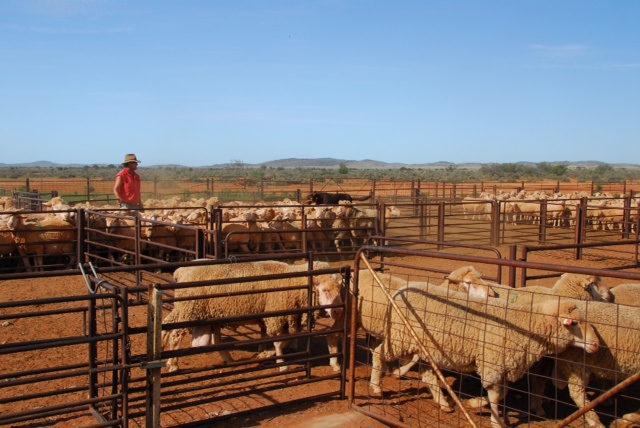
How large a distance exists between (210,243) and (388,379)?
5.85 m

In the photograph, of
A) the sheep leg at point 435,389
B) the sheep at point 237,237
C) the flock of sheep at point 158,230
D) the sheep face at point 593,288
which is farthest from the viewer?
the sheep at point 237,237

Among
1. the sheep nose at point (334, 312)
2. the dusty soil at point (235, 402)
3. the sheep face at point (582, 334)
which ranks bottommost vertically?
the dusty soil at point (235, 402)

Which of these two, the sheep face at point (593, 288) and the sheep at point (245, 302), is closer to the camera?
the sheep at point (245, 302)

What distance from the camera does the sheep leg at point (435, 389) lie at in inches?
220

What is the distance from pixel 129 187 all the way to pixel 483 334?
7.44 metres

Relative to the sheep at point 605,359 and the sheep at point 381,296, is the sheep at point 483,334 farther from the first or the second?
the sheep at point 605,359

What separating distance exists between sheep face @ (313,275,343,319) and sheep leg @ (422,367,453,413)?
1.05 metres

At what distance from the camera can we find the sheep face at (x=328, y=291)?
5.95 m

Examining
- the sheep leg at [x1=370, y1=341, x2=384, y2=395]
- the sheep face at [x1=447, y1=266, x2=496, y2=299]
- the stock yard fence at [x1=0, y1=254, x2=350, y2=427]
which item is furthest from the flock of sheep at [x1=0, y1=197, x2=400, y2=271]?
the sheep leg at [x1=370, y1=341, x2=384, y2=395]

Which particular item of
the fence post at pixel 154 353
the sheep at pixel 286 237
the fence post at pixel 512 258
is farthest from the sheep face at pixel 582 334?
the sheep at pixel 286 237

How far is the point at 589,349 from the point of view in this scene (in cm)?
494

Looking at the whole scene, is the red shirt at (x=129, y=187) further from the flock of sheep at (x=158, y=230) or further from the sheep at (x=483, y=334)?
the sheep at (x=483, y=334)

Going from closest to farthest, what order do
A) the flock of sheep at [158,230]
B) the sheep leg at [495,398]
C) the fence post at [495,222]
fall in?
the sheep leg at [495,398] < the flock of sheep at [158,230] < the fence post at [495,222]

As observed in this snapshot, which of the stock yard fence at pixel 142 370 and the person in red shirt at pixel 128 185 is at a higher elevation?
the person in red shirt at pixel 128 185
